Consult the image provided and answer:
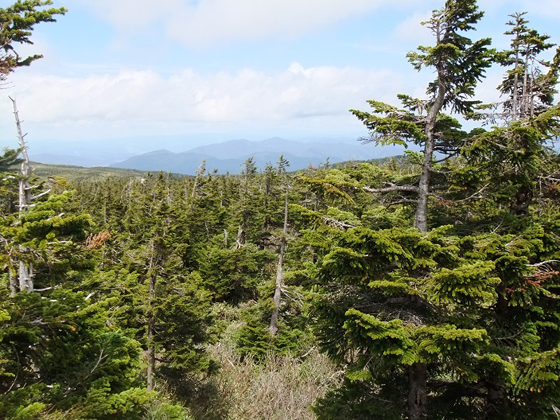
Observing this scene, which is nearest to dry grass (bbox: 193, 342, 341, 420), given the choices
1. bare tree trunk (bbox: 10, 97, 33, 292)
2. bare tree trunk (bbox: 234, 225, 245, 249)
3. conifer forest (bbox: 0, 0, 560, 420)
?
conifer forest (bbox: 0, 0, 560, 420)

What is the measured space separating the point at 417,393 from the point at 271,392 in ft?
23.5

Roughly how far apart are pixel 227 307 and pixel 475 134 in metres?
27.0

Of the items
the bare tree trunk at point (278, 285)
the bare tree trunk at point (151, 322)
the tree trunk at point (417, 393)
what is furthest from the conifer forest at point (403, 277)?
the bare tree trunk at point (278, 285)

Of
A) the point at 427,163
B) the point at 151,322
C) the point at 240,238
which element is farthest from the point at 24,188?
the point at 240,238

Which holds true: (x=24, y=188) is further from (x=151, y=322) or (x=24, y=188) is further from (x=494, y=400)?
(x=494, y=400)

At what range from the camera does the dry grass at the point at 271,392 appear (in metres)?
12.3

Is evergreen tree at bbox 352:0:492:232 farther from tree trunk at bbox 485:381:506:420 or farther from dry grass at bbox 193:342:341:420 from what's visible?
dry grass at bbox 193:342:341:420

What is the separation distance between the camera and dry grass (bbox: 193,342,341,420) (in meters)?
12.3

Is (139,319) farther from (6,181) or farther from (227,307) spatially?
(227,307)

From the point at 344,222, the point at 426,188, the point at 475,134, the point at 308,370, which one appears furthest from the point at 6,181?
the point at 308,370

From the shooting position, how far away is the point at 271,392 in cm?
1331

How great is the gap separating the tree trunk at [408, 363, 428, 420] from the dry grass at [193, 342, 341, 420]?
14.8 feet

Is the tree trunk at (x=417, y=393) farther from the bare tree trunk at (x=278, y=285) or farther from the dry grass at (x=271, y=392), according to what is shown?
the bare tree trunk at (x=278, y=285)

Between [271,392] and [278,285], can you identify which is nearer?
[271,392]
